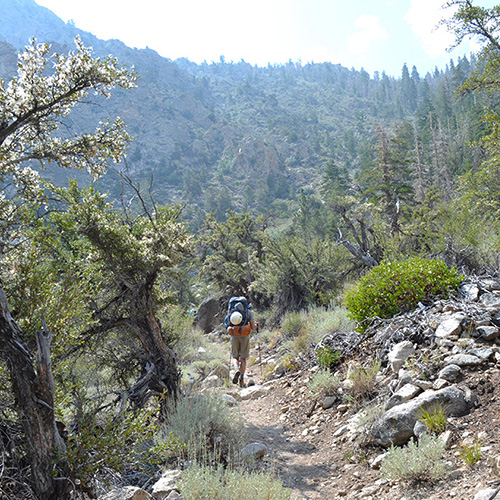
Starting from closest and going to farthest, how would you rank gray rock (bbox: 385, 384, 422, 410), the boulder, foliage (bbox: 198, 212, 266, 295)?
gray rock (bbox: 385, 384, 422, 410), foliage (bbox: 198, 212, 266, 295), the boulder

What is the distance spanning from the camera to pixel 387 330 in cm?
605

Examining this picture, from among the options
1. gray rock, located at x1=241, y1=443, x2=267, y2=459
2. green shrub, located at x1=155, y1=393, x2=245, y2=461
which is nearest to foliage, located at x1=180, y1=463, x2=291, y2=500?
green shrub, located at x1=155, y1=393, x2=245, y2=461

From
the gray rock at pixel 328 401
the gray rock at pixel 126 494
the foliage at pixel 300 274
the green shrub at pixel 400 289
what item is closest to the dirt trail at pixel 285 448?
the gray rock at pixel 328 401

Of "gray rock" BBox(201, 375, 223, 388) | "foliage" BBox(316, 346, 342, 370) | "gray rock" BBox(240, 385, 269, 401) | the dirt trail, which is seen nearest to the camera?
the dirt trail

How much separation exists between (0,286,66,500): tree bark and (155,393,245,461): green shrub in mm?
1418

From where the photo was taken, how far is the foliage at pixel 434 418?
356 centimetres

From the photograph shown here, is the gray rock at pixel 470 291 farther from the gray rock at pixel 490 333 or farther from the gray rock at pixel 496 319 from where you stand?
the gray rock at pixel 490 333

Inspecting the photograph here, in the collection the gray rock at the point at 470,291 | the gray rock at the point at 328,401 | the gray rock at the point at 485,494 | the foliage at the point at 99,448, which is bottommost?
the gray rock at the point at 328,401

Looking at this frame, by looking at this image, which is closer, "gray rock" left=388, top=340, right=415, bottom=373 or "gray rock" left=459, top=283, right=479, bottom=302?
"gray rock" left=388, top=340, right=415, bottom=373

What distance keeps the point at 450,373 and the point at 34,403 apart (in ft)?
13.7

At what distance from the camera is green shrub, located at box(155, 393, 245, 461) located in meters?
4.25

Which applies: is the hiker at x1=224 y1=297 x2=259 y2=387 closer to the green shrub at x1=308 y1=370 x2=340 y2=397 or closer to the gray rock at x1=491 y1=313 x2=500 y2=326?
the green shrub at x1=308 y1=370 x2=340 y2=397

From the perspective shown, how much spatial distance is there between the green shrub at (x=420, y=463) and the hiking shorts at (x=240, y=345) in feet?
17.2

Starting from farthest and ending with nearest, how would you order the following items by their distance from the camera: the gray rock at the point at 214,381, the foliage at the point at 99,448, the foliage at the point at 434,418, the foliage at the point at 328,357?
1. the gray rock at the point at 214,381
2. the foliage at the point at 328,357
3. the foliage at the point at 434,418
4. the foliage at the point at 99,448
